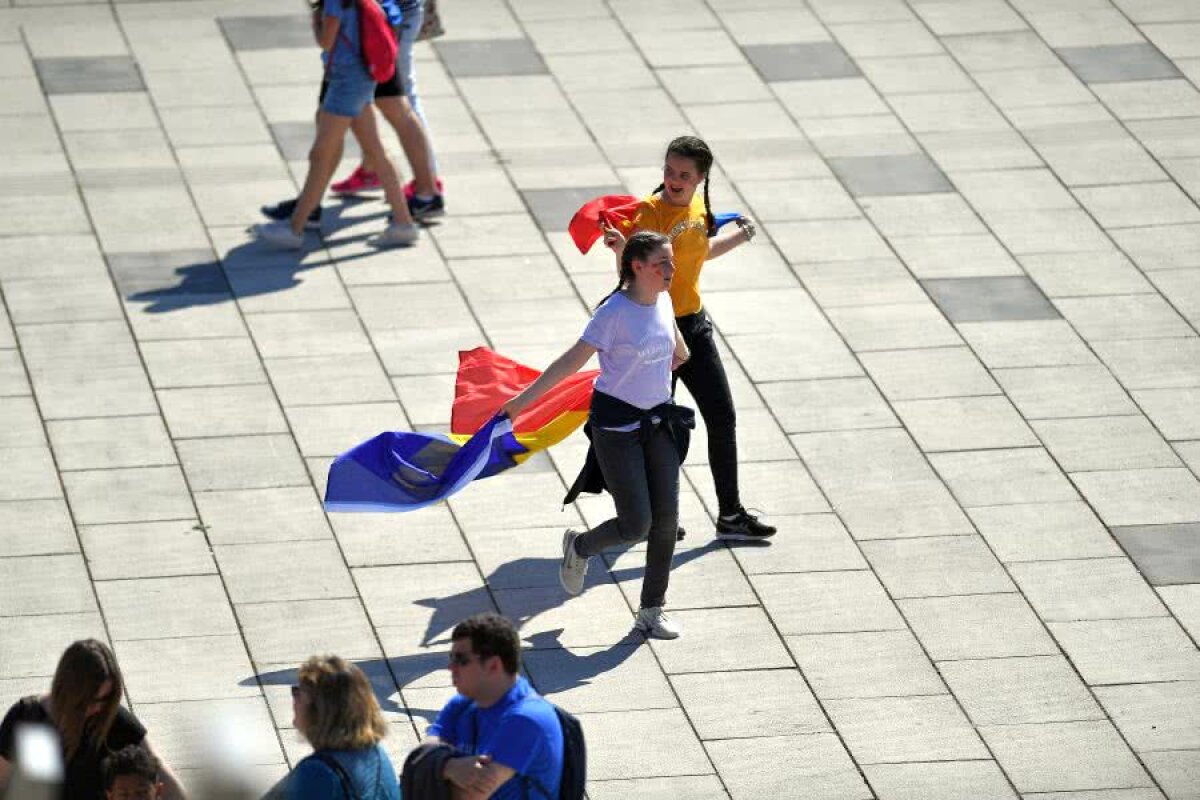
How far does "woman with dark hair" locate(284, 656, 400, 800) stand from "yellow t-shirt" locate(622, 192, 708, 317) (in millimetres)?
3781

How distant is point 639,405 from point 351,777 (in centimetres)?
316

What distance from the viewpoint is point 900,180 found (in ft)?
45.1

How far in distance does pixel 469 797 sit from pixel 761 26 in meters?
11.0

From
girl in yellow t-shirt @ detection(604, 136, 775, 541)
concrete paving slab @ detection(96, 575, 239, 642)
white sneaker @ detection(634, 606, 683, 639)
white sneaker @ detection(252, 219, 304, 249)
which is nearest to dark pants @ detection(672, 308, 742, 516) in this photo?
girl in yellow t-shirt @ detection(604, 136, 775, 541)

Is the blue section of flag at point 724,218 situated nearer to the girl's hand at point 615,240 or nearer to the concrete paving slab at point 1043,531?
the girl's hand at point 615,240

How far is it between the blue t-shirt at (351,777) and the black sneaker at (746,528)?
4030 mm

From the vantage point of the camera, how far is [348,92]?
12.4 meters

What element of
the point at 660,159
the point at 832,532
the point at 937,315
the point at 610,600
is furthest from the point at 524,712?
the point at 660,159

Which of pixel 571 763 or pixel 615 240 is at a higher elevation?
pixel 571 763

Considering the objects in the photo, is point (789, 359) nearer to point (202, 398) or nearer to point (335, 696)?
point (202, 398)

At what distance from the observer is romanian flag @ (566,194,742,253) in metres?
9.55

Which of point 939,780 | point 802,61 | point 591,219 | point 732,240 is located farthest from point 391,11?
point 939,780

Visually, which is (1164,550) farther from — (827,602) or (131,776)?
(131,776)

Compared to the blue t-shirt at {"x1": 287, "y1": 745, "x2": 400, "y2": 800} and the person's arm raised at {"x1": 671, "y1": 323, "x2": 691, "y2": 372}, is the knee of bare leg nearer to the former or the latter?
the person's arm raised at {"x1": 671, "y1": 323, "x2": 691, "y2": 372}
